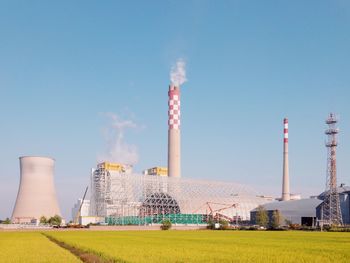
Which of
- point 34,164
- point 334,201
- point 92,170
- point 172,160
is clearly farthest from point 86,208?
point 334,201

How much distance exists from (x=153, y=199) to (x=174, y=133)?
48.4 feet

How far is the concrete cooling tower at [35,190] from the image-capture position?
78750mm

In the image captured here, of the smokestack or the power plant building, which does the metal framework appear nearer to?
the power plant building

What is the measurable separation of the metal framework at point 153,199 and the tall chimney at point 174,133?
2463 mm

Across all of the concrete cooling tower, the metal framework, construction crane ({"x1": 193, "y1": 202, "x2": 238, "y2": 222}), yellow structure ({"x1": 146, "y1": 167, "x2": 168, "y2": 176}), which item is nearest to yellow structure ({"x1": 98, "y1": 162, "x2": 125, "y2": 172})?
the metal framework

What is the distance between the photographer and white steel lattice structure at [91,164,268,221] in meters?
98.5

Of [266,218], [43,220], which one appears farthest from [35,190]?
[266,218]

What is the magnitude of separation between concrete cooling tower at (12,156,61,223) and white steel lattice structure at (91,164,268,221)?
52.2 ft

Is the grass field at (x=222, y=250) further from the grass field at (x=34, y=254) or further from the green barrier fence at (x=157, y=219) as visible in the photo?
the green barrier fence at (x=157, y=219)

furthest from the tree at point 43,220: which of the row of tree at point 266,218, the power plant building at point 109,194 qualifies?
the row of tree at point 266,218

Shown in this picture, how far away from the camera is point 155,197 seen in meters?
102

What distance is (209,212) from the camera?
10919 cm

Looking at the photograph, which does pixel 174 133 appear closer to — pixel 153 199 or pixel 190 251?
pixel 153 199

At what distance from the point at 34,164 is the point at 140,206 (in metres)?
28.9
